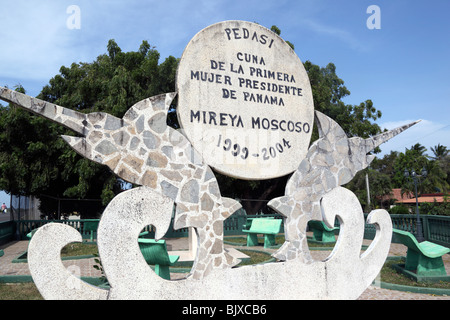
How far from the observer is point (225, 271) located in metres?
4.75

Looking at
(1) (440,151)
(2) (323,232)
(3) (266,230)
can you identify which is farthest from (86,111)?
(1) (440,151)

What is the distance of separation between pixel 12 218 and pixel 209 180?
47.2 feet

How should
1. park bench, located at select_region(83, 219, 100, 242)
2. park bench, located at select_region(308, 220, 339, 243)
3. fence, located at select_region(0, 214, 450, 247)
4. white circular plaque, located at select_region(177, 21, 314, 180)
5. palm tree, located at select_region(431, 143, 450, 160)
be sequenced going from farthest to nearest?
palm tree, located at select_region(431, 143, 450, 160) < park bench, located at select_region(83, 219, 100, 242) < park bench, located at select_region(308, 220, 339, 243) < fence, located at select_region(0, 214, 450, 247) < white circular plaque, located at select_region(177, 21, 314, 180)

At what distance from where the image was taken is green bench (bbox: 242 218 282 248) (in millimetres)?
11859

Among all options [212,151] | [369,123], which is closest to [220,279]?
[212,151]

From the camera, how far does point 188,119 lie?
4848 mm

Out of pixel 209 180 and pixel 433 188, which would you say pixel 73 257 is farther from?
pixel 433 188

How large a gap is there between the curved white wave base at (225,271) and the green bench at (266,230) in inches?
234

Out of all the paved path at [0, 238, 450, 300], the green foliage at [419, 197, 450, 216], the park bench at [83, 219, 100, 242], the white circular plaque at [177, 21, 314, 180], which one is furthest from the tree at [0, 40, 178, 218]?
→ the green foliage at [419, 197, 450, 216]

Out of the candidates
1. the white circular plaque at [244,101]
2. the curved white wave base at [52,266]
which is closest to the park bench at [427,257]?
the white circular plaque at [244,101]

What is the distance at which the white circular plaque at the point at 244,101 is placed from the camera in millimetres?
4934

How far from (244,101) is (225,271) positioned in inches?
93.5

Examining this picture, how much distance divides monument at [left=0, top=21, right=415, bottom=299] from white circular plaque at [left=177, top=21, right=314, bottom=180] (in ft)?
0.05

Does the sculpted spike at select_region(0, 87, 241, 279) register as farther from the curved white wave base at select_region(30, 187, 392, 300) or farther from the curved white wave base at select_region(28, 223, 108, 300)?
the curved white wave base at select_region(28, 223, 108, 300)
